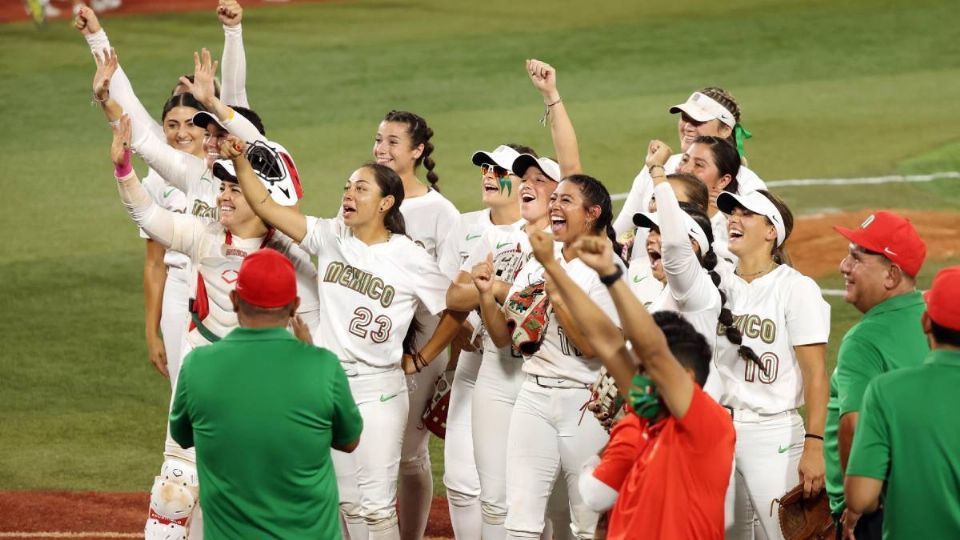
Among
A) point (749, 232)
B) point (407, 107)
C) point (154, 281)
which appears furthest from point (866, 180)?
point (749, 232)

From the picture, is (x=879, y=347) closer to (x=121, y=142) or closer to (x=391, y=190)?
(x=391, y=190)

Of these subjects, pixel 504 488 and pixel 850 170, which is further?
pixel 850 170

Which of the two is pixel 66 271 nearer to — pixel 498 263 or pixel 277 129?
pixel 277 129

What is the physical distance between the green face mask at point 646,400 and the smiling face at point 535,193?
220 centimetres

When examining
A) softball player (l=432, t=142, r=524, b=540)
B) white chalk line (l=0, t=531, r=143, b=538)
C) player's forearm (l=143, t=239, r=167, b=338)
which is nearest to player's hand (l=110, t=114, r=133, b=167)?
player's forearm (l=143, t=239, r=167, b=338)

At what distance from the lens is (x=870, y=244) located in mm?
4660

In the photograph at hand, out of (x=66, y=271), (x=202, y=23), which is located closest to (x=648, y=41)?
(x=202, y=23)

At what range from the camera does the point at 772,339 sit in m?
5.38

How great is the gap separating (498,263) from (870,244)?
1.83 metres

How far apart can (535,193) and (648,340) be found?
7.53 ft

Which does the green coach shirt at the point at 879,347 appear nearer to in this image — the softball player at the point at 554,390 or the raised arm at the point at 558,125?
the softball player at the point at 554,390

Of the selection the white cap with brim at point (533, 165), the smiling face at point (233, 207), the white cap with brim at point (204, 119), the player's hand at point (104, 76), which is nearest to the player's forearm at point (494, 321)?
the white cap with brim at point (533, 165)

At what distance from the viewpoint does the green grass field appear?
10203mm

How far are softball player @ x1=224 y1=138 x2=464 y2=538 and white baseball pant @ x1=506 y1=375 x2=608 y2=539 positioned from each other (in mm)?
521
